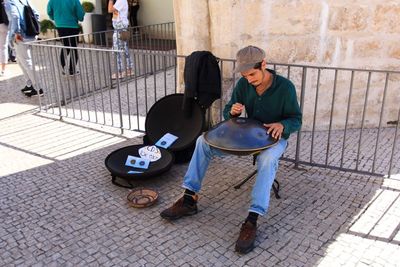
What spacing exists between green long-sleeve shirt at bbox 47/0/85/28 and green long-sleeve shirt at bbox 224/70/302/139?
5.98 m

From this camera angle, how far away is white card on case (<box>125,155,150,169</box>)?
4.23m

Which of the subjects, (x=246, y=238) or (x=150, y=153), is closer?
(x=246, y=238)

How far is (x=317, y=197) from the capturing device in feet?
12.8

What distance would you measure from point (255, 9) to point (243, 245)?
10.7ft

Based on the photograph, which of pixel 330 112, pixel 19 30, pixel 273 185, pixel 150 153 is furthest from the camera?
pixel 19 30

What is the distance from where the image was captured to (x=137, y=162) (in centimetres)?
428

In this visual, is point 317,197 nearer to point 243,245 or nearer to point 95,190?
point 243,245

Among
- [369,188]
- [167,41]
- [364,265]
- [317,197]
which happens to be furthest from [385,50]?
[167,41]

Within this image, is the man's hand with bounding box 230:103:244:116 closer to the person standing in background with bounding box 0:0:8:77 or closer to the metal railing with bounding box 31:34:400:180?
the metal railing with bounding box 31:34:400:180

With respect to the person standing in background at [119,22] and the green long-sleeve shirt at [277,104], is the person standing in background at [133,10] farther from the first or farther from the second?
the green long-sleeve shirt at [277,104]

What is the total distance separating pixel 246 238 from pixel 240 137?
76cm

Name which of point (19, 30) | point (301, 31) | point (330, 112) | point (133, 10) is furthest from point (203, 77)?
point (133, 10)

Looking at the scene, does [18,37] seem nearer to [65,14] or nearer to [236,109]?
[65,14]

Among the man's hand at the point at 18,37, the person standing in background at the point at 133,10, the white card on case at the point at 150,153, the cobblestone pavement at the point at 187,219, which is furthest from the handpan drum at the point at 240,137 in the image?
the person standing in background at the point at 133,10
